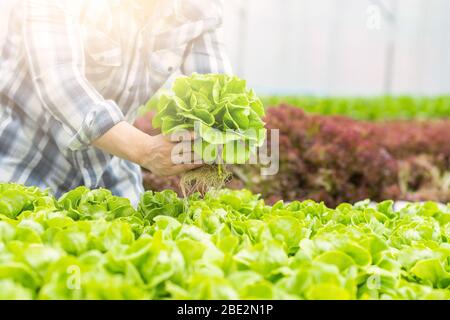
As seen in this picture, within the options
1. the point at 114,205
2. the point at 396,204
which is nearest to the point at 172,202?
the point at 114,205

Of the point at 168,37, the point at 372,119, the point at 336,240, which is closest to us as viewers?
the point at 336,240

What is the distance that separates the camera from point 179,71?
266 cm

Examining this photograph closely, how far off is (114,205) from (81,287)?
845mm

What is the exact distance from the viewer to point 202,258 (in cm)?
138

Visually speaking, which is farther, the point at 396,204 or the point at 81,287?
the point at 396,204

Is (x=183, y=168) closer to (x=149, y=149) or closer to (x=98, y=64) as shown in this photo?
(x=149, y=149)

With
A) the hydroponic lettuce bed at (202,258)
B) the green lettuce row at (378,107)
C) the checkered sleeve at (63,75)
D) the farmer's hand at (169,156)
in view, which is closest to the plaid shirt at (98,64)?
the checkered sleeve at (63,75)

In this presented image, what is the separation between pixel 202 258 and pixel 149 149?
634 mm

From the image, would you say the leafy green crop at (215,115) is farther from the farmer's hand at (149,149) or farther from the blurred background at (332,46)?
the blurred background at (332,46)

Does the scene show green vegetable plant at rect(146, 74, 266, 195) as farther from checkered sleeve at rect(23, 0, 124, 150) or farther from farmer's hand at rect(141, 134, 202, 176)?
checkered sleeve at rect(23, 0, 124, 150)

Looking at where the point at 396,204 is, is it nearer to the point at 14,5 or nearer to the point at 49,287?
the point at 14,5

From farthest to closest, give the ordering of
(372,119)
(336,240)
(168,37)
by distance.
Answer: (372,119)
(168,37)
(336,240)

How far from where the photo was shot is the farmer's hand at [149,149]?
1.89m
